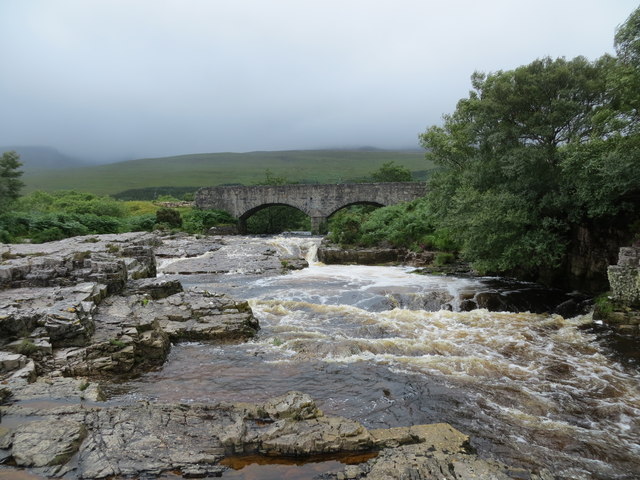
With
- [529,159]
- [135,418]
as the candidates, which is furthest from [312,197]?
[135,418]

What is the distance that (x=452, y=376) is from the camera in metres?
9.68

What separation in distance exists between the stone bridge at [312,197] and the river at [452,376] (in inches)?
1280

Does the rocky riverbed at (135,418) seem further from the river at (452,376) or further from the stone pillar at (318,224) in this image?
the stone pillar at (318,224)

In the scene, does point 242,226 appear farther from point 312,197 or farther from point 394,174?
point 394,174

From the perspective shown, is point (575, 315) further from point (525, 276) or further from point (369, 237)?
point (369, 237)

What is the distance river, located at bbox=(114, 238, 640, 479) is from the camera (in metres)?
7.14

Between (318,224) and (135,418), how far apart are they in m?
44.3

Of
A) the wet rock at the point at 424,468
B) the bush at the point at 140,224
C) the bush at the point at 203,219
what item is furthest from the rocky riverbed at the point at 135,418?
the bush at the point at 203,219

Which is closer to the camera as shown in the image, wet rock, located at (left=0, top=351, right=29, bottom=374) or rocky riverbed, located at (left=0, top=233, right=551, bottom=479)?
rocky riverbed, located at (left=0, top=233, right=551, bottom=479)

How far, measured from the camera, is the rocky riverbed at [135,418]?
5.66m

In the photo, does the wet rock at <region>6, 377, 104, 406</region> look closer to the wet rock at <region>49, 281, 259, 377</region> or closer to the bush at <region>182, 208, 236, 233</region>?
the wet rock at <region>49, 281, 259, 377</region>

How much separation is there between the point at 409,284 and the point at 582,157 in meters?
8.82

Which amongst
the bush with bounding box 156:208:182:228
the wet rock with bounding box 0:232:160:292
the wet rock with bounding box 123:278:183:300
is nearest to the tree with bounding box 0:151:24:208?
the bush with bounding box 156:208:182:228

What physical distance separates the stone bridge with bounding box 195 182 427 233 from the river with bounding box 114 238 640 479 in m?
32.5
